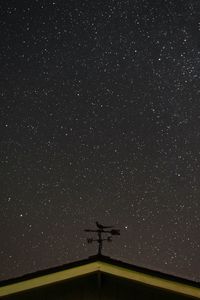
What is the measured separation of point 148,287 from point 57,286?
132cm

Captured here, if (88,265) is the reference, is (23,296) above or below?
below

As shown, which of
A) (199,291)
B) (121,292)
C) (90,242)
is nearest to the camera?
(199,291)

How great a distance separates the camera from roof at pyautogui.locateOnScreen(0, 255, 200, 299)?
6.13 meters

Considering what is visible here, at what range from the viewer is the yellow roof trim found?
612 centimetres

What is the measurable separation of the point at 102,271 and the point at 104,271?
1.2 inches

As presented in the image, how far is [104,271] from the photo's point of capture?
6430 mm

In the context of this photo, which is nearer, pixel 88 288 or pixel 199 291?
pixel 199 291

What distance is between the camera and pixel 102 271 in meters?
6.44

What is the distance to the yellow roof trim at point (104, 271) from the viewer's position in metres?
6.12

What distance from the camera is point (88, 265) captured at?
21.1ft

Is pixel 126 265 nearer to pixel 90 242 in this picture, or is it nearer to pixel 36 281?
pixel 36 281

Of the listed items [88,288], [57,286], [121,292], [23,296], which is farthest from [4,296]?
[121,292]

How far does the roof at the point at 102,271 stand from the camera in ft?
Answer: 20.1

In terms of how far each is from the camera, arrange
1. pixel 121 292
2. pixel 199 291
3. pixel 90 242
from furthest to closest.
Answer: pixel 90 242
pixel 121 292
pixel 199 291
